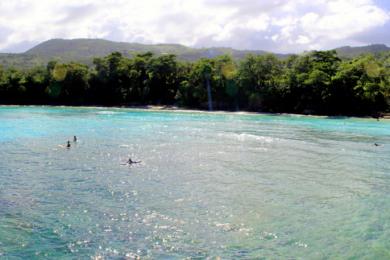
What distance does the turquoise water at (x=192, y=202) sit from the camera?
15.5m

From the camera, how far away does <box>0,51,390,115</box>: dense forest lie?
3652 inches

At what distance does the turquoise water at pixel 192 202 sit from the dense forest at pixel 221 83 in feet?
179

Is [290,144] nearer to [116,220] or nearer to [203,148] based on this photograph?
[203,148]

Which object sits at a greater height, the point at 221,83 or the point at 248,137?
the point at 221,83

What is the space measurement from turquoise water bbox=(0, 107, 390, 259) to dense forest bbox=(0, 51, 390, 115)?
5461 centimetres

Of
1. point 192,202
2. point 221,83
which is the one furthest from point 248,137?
point 221,83

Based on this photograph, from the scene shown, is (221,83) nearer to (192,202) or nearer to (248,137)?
(248,137)

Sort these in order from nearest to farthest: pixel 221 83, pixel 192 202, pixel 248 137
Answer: pixel 192 202
pixel 248 137
pixel 221 83

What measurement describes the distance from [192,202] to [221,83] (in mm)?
88565

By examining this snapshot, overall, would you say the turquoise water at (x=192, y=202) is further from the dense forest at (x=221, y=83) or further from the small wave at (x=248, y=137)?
the dense forest at (x=221, y=83)

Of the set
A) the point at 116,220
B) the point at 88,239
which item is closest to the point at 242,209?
the point at 116,220

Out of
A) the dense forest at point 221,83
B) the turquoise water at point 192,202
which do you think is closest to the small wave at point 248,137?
the turquoise water at point 192,202

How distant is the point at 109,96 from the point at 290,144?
292 feet

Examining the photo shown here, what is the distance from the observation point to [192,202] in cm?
2147
